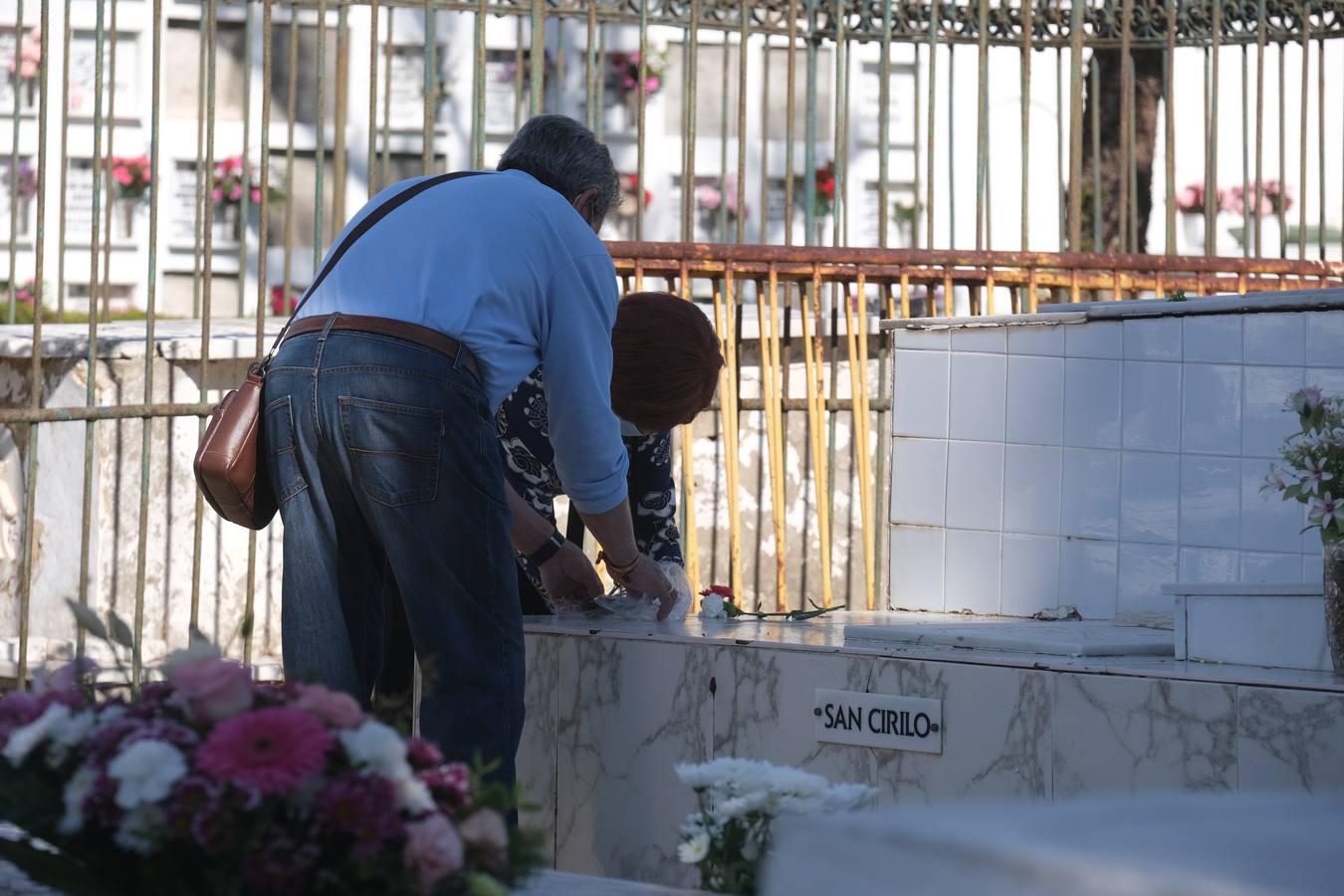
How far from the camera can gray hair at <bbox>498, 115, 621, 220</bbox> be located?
266 centimetres

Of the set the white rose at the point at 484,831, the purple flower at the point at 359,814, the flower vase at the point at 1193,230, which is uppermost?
the flower vase at the point at 1193,230

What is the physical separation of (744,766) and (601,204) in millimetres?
1199

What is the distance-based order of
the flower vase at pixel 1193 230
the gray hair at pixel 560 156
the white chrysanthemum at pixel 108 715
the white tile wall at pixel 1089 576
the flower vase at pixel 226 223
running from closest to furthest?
the white chrysanthemum at pixel 108 715 → the gray hair at pixel 560 156 → the white tile wall at pixel 1089 576 → the flower vase at pixel 226 223 → the flower vase at pixel 1193 230

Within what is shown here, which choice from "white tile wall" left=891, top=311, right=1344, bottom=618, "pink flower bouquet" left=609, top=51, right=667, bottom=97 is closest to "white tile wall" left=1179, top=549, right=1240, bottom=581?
"white tile wall" left=891, top=311, right=1344, bottom=618

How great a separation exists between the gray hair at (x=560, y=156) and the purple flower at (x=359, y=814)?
1.58m

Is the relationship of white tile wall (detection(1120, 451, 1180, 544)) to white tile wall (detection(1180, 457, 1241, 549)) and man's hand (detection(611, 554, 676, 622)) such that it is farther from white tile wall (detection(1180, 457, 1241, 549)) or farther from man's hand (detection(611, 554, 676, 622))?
man's hand (detection(611, 554, 676, 622))

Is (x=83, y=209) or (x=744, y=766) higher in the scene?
(x=83, y=209)

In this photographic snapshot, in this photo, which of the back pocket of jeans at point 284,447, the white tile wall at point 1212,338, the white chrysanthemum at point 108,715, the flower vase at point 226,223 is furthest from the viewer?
the flower vase at point 226,223

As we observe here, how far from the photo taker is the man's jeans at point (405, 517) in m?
2.35

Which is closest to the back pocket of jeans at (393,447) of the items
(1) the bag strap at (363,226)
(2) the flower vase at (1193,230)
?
(1) the bag strap at (363,226)

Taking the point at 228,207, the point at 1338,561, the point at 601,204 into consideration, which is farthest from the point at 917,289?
the point at 228,207

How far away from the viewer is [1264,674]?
2.29 metres

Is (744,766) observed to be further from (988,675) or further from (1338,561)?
(1338,561)

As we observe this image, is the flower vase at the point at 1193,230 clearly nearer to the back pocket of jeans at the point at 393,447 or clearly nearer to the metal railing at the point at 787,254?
the metal railing at the point at 787,254
